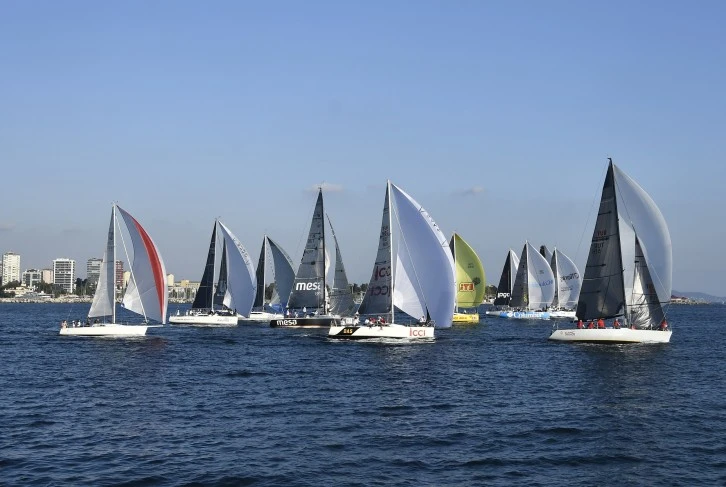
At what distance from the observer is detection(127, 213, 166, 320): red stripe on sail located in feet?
211

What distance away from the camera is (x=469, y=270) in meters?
97.6

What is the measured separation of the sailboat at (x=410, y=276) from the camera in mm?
57281

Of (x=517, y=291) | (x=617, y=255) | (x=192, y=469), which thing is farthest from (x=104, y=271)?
(x=517, y=291)

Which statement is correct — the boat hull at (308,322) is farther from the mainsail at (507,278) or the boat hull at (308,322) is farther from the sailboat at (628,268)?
the mainsail at (507,278)

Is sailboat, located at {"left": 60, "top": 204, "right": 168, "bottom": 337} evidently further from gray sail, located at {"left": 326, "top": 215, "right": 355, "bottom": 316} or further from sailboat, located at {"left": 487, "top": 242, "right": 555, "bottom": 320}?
sailboat, located at {"left": 487, "top": 242, "right": 555, "bottom": 320}

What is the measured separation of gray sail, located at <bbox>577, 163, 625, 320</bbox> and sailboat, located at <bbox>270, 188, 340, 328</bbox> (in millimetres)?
27081

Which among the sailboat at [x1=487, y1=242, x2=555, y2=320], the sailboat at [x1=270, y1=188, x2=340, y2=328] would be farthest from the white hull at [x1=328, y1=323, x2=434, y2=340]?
the sailboat at [x1=487, y1=242, x2=555, y2=320]

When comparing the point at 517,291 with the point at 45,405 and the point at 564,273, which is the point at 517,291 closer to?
the point at 564,273

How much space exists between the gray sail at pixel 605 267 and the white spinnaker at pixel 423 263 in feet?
32.1

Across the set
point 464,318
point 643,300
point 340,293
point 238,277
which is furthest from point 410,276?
point 464,318

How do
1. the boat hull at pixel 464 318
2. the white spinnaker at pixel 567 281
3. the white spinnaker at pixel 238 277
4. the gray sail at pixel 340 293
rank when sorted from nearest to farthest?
the gray sail at pixel 340 293 < the white spinnaker at pixel 238 277 < the boat hull at pixel 464 318 < the white spinnaker at pixel 567 281

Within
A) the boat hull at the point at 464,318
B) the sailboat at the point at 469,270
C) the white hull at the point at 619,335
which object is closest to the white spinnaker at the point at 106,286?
the white hull at the point at 619,335

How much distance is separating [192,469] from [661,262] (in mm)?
41626

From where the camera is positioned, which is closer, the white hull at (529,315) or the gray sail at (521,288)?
the white hull at (529,315)
